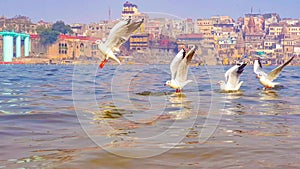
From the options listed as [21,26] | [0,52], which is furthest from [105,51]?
[21,26]

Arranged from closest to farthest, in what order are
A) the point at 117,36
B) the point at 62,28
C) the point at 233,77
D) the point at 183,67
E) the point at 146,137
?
1. the point at 146,137
2. the point at 117,36
3. the point at 183,67
4. the point at 233,77
5. the point at 62,28

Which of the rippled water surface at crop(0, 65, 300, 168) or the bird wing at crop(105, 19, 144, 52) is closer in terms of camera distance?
the rippled water surface at crop(0, 65, 300, 168)

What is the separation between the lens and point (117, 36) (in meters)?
7.76

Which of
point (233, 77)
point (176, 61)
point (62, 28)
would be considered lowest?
point (233, 77)

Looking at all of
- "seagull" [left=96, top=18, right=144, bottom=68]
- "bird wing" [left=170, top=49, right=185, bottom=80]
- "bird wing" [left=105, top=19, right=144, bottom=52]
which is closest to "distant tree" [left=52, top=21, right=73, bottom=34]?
"bird wing" [left=170, top=49, right=185, bottom=80]

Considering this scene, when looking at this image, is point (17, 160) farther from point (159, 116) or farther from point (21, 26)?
point (21, 26)

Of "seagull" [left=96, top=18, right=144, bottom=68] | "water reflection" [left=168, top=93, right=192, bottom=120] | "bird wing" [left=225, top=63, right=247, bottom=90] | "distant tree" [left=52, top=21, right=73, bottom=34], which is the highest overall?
"distant tree" [left=52, top=21, right=73, bottom=34]

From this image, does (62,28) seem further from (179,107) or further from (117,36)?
(179,107)

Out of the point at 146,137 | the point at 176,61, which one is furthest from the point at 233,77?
the point at 146,137

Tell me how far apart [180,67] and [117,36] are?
2278 millimetres

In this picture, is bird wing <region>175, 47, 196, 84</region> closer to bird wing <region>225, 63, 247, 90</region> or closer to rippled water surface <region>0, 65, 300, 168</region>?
bird wing <region>225, 63, 247, 90</region>

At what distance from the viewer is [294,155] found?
3637 millimetres

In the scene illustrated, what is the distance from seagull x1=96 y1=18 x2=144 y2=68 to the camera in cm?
714

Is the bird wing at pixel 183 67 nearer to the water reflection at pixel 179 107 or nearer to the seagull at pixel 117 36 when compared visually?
the water reflection at pixel 179 107
